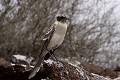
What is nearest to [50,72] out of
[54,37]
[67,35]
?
[54,37]

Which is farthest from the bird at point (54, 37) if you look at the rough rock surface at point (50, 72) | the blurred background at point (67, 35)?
the blurred background at point (67, 35)

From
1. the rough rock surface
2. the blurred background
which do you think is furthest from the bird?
the blurred background

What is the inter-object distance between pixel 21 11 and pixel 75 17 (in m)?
1.92

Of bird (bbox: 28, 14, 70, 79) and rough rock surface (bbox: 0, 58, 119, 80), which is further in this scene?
bird (bbox: 28, 14, 70, 79)

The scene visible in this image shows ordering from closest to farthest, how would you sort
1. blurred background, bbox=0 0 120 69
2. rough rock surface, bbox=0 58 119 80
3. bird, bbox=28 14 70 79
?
rough rock surface, bbox=0 58 119 80, bird, bbox=28 14 70 79, blurred background, bbox=0 0 120 69


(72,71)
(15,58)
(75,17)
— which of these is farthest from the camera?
(75,17)

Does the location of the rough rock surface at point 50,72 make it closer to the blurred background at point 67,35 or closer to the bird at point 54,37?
the bird at point 54,37

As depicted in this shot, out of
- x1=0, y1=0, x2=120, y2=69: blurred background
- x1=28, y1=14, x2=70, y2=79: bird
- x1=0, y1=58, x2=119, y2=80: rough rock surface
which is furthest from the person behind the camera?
x1=0, y1=0, x2=120, y2=69: blurred background

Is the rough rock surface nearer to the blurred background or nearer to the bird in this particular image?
the bird

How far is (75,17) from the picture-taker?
1455 centimetres

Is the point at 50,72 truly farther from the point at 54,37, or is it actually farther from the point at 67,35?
the point at 67,35

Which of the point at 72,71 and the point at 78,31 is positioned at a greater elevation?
the point at 72,71

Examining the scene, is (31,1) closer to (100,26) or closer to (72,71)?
(100,26)

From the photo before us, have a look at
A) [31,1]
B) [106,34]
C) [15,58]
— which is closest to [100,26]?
[106,34]
